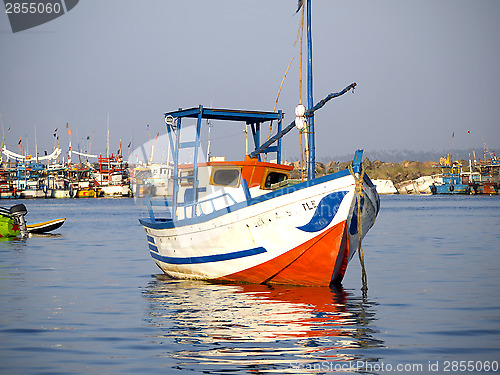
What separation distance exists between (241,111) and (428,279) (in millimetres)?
7872

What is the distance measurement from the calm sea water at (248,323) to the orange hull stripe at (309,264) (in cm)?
33

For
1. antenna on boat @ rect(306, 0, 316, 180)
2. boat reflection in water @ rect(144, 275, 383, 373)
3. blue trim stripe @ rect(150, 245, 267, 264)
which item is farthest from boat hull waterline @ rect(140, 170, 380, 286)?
antenna on boat @ rect(306, 0, 316, 180)

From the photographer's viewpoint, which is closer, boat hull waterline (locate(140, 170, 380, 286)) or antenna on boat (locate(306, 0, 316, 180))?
boat hull waterline (locate(140, 170, 380, 286))

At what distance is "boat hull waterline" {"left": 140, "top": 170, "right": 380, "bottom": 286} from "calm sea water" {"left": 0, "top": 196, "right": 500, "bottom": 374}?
59 centimetres

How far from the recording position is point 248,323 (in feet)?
42.0

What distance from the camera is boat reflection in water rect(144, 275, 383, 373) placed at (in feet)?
33.0

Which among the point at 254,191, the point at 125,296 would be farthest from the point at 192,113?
→ the point at 125,296

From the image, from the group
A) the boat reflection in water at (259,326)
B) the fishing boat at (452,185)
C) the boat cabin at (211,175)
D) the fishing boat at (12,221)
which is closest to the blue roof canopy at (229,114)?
the boat cabin at (211,175)

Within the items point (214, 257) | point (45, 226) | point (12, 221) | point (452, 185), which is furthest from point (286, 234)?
point (452, 185)

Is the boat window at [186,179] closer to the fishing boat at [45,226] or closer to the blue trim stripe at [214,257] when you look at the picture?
the blue trim stripe at [214,257]

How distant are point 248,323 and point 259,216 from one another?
3417 millimetres

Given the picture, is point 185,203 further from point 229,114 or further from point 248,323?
point 248,323

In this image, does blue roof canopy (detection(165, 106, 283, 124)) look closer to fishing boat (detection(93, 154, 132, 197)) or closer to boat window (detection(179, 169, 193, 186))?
A: boat window (detection(179, 169, 193, 186))

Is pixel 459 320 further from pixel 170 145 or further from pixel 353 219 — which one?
pixel 170 145
